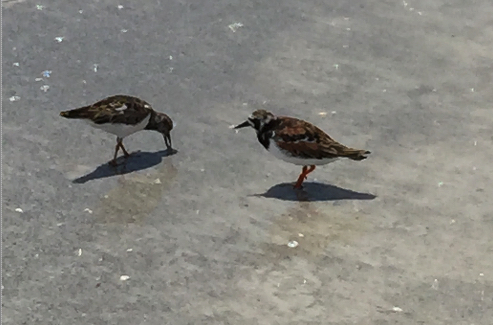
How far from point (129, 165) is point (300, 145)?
1522 millimetres

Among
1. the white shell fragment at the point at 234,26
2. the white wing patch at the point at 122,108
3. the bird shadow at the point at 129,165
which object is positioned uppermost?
the white wing patch at the point at 122,108

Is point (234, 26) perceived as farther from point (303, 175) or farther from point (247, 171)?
point (303, 175)

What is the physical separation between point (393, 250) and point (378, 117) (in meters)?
2.28

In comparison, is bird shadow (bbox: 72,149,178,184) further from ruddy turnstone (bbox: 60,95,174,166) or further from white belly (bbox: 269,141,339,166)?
white belly (bbox: 269,141,339,166)

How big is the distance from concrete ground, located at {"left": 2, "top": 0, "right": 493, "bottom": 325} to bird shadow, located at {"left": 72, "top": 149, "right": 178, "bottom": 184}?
30 millimetres

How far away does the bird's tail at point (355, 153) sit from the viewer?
20.4 feet

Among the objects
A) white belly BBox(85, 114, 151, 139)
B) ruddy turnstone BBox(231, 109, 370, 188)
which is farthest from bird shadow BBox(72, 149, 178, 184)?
ruddy turnstone BBox(231, 109, 370, 188)

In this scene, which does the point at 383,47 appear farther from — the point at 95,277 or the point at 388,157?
the point at 95,277

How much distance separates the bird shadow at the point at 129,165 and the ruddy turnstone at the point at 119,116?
0.06 m

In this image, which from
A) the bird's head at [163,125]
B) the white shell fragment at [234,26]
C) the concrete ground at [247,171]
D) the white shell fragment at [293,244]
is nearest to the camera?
the concrete ground at [247,171]

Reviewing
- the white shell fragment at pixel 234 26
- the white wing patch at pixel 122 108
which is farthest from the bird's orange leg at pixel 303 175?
the white shell fragment at pixel 234 26

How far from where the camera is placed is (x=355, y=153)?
20.5ft

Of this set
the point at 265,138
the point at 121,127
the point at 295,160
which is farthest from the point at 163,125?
the point at 295,160

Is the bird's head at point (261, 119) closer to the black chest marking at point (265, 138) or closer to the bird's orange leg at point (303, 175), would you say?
the black chest marking at point (265, 138)
